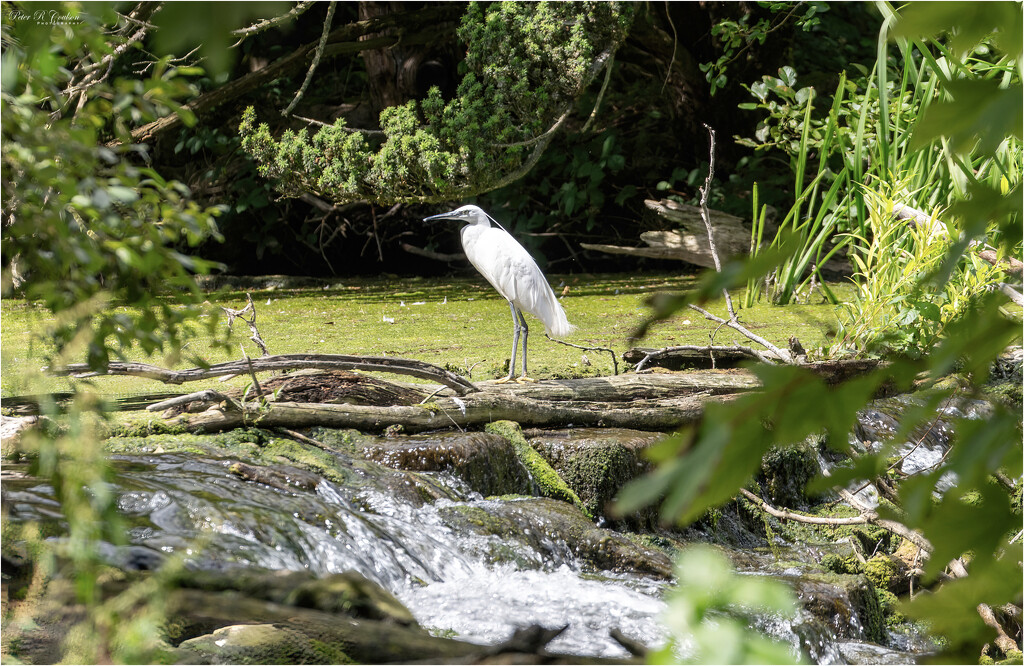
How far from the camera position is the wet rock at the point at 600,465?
259 centimetres

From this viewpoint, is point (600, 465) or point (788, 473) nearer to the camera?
point (600, 465)

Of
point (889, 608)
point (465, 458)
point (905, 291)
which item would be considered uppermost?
Answer: point (905, 291)

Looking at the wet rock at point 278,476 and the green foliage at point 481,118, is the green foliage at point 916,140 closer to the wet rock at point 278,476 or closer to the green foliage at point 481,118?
the green foliage at point 481,118

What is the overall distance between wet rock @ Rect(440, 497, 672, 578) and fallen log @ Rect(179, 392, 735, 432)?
15.4 inches

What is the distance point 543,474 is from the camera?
257 cm

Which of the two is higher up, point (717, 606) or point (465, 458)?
point (717, 606)

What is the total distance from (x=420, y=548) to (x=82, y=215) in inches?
51.8

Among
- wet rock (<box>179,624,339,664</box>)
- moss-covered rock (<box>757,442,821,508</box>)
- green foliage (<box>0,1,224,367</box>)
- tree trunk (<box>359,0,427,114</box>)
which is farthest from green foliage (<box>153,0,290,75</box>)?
tree trunk (<box>359,0,427,114</box>)

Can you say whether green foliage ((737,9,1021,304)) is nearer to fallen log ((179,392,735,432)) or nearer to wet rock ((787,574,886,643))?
fallen log ((179,392,735,432))

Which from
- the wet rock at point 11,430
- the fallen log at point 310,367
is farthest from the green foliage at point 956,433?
the fallen log at point 310,367

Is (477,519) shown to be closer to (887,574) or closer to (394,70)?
(887,574)

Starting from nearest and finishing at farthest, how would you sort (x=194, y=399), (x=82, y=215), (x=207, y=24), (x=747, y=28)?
(x=207, y=24) < (x=82, y=215) < (x=194, y=399) < (x=747, y=28)

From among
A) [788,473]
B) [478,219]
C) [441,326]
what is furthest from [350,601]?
[441,326]

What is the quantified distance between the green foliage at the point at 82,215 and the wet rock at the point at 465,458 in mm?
1449
